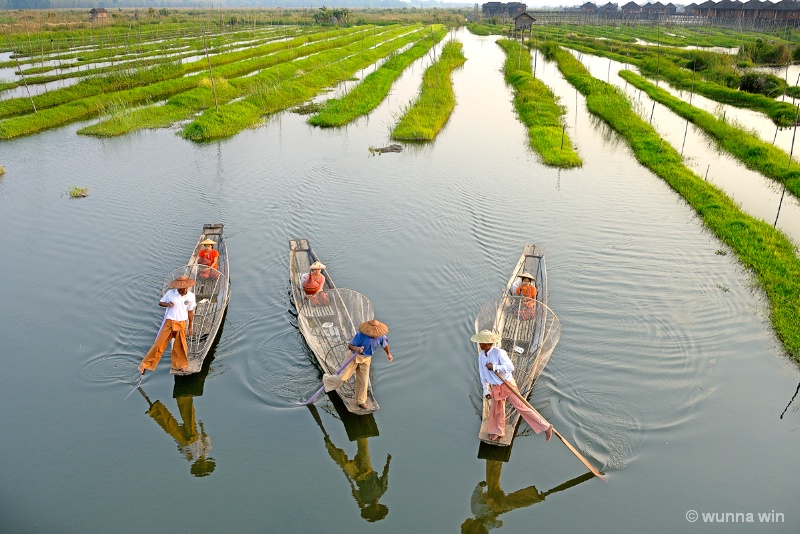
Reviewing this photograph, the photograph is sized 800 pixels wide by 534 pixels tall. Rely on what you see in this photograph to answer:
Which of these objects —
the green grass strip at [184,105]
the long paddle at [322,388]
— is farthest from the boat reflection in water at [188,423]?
the green grass strip at [184,105]

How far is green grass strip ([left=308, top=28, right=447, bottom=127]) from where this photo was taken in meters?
24.0

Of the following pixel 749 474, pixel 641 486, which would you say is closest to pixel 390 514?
pixel 641 486

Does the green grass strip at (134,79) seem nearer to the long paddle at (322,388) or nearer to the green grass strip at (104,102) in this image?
the green grass strip at (104,102)

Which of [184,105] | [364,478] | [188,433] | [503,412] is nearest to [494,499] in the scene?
[503,412]

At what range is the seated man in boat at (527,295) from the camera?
9164 mm

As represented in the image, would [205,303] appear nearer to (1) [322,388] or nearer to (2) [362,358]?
(1) [322,388]

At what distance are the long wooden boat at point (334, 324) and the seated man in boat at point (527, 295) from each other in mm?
2410

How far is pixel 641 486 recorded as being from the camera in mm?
6785

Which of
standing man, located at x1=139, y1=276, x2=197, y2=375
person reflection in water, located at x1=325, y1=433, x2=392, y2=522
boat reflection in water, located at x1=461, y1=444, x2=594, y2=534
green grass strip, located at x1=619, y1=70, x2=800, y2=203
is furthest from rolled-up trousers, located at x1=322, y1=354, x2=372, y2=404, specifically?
green grass strip, located at x1=619, y1=70, x2=800, y2=203

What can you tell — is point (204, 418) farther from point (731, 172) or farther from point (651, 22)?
point (651, 22)

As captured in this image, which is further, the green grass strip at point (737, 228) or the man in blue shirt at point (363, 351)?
the green grass strip at point (737, 228)

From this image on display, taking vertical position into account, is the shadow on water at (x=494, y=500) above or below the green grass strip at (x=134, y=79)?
below

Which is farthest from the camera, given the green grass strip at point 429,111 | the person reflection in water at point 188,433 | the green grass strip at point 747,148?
the green grass strip at point 429,111

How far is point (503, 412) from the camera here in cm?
705
